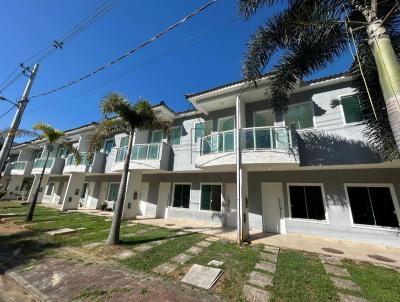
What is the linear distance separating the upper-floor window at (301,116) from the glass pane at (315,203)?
132 inches

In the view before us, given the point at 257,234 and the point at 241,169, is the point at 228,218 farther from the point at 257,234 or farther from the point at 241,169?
the point at 241,169

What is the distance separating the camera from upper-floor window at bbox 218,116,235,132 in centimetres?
1252

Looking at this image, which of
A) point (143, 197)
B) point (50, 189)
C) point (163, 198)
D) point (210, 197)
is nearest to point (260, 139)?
point (210, 197)

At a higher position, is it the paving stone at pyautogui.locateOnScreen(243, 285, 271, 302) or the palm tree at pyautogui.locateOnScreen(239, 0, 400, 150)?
the palm tree at pyautogui.locateOnScreen(239, 0, 400, 150)

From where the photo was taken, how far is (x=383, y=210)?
8680 mm

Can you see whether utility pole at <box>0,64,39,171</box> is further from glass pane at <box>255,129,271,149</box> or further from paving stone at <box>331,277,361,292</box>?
paving stone at <box>331,277,361,292</box>

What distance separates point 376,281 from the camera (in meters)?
5.07

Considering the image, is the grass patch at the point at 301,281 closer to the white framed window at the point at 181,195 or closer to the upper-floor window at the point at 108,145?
the white framed window at the point at 181,195

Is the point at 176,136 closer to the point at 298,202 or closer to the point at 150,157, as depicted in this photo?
the point at 150,157

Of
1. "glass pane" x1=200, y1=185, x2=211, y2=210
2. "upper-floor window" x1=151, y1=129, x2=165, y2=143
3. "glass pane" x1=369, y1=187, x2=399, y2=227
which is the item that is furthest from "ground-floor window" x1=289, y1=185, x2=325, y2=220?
"upper-floor window" x1=151, y1=129, x2=165, y2=143

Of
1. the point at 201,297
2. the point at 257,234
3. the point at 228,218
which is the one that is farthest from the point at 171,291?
the point at 228,218

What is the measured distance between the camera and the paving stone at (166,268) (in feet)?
17.7

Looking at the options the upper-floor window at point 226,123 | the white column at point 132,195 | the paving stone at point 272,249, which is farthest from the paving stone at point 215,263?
the white column at point 132,195

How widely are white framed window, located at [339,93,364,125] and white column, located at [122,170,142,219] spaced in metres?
13.4
